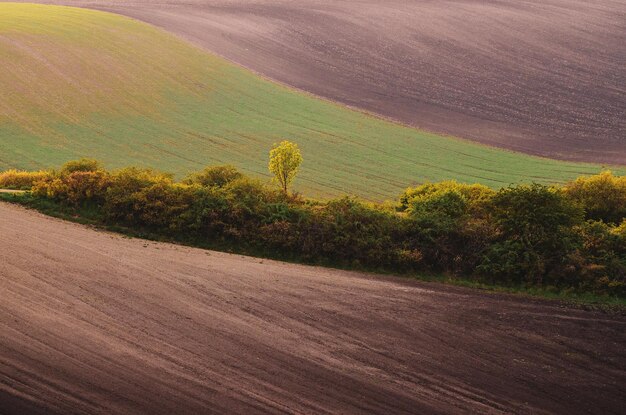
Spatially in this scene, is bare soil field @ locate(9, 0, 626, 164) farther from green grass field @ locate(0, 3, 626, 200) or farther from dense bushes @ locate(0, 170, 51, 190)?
dense bushes @ locate(0, 170, 51, 190)

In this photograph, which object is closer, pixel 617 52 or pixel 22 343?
pixel 22 343

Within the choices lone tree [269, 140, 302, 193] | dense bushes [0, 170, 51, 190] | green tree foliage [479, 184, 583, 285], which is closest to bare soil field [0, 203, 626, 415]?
green tree foliage [479, 184, 583, 285]

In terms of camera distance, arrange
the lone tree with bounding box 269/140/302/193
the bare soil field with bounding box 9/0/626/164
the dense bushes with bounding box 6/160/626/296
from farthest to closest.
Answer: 1. the bare soil field with bounding box 9/0/626/164
2. the lone tree with bounding box 269/140/302/193
3. the dense bushes with bounding box 6/160/626/296

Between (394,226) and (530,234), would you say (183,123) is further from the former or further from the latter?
(530,234)

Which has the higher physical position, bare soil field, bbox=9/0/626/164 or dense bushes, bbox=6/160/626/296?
bare soil field, bbox=9/0/626/164

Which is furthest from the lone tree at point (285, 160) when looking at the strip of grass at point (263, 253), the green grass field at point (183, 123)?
the strip of grass at point (263, 253)

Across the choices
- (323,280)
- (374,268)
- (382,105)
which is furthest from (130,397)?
(382,105)

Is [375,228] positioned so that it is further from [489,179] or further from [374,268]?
[489,179]
